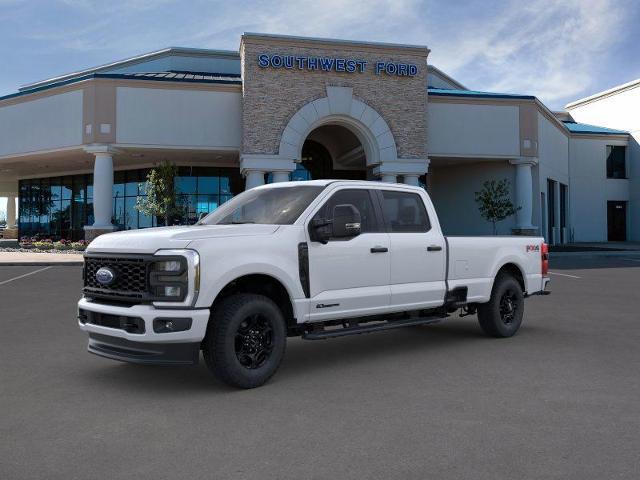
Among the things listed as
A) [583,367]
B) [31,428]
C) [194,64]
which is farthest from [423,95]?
[31,428]

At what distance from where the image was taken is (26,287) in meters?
15.4

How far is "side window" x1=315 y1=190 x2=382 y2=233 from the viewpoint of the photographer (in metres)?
6.95

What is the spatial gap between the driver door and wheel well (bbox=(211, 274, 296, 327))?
24 cm

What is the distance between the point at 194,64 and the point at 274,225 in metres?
37.6

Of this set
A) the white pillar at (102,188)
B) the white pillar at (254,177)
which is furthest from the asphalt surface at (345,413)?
the white pillar at (102,188)

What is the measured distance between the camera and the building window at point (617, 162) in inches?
1825

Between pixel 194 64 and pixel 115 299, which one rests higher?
pixel 194 64

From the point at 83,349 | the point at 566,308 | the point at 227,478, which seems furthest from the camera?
the point at 566,308

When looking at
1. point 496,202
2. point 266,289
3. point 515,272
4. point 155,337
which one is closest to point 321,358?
point 266,289

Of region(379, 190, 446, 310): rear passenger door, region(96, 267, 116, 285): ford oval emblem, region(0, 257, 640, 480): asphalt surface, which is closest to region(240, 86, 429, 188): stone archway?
region(0, 257, 640, 480): asphalt surface

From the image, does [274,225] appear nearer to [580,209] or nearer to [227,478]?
[227,478]

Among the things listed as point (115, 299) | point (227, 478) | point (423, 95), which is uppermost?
point (423, 95)

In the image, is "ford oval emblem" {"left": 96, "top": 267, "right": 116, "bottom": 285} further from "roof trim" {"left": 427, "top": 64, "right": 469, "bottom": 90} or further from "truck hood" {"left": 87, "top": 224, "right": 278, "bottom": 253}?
"roof trim" {"left": 427, "top": 64, "right": 469, "bottom": 90}

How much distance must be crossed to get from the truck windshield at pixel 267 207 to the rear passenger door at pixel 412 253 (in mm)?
1069
